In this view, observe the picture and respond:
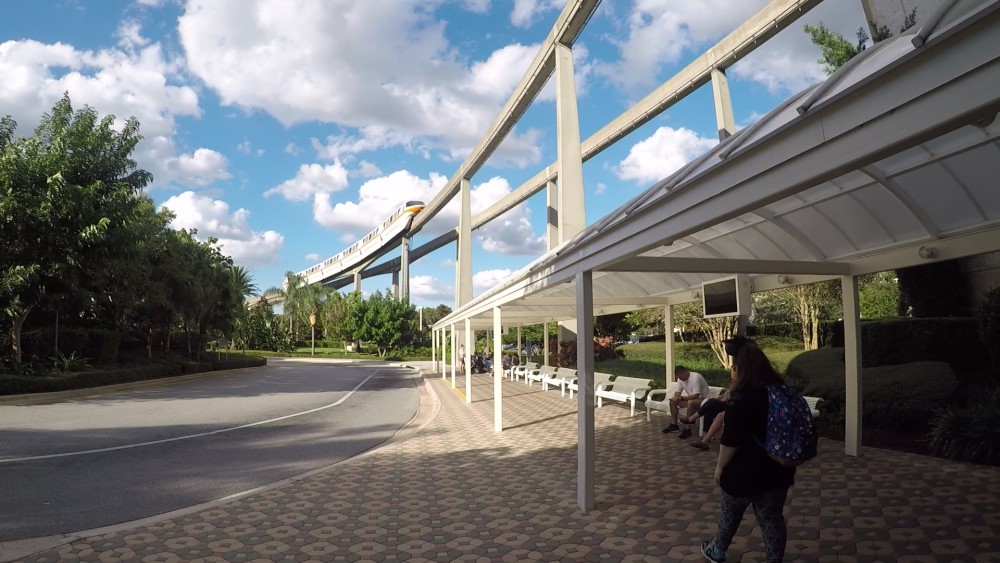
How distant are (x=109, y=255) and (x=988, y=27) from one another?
22.9 metres

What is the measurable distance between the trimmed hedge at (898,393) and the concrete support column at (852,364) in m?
1.48

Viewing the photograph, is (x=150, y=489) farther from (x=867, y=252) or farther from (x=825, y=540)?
(x=867, y=252)

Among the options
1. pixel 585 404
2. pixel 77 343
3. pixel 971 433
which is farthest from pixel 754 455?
pixel 77 343

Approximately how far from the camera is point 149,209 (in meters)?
26.3

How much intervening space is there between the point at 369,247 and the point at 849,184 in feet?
231

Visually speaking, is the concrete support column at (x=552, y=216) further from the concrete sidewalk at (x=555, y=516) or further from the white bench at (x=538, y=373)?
the concrete sidewalk at (x=555, y=516)

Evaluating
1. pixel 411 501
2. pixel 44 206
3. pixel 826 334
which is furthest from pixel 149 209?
pixel 826 334

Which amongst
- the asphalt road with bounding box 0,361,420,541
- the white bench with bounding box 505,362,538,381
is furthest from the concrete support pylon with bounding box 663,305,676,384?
the white bench with bounding box 505,362,538,381

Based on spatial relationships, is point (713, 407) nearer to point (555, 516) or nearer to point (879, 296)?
point (555, 516)

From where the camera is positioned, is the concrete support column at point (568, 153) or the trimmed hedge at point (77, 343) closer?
the trimmed hedge at point (77, 343)

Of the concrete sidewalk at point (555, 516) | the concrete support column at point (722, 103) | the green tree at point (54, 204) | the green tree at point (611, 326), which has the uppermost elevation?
the concrete support column at point (722, 103)

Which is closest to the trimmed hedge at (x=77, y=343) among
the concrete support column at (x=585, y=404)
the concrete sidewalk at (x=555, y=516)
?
the concrete sidewalk at (x=555, y=516)

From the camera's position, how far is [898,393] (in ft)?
30.8

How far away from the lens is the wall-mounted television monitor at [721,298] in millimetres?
8497
